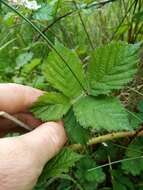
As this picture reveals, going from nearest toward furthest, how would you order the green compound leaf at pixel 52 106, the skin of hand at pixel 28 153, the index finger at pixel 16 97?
the skin of hand at pixel 28 153 < the green compound leaf at pixel 52 106 < the index finger at pixel 16 97

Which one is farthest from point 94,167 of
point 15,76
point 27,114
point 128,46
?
point 15,76

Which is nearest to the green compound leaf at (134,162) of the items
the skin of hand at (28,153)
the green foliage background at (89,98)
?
the green foliage background at (89,98)

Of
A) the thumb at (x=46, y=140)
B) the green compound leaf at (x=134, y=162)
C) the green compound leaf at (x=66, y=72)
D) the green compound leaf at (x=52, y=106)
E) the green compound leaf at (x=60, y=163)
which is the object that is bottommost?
the green compound leaf at (x=134, y=162)

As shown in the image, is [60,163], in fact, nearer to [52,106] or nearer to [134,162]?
[52,106]

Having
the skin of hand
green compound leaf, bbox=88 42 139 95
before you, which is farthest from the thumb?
green compound leaf, bbox=88 42 139 95

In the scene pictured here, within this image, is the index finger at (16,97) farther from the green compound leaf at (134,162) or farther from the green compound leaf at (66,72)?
the green compound leaf at (134,162)

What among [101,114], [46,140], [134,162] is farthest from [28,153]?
[134,162]

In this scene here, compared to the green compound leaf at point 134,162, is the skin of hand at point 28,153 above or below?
above
